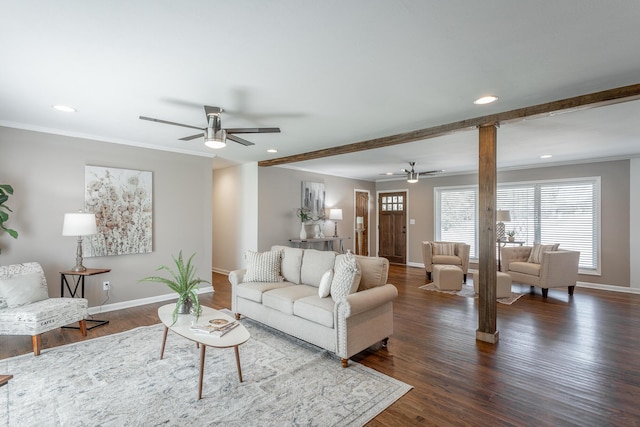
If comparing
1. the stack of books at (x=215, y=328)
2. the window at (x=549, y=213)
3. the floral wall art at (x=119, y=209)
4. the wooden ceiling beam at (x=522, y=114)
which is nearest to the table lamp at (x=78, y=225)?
the floral wall art at (x=119, y=209)

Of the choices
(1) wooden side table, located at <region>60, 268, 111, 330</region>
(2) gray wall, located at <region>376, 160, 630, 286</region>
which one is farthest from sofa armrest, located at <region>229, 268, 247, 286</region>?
(2) gray wall, located at <region>376, 160, 630, 286</region>

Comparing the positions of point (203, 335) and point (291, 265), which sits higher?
point (291, 265)

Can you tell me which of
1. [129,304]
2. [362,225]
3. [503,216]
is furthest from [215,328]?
[362,225]

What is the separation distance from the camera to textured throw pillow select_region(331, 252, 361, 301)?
3.05 m

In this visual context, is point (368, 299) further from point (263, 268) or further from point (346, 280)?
point (263, 268)

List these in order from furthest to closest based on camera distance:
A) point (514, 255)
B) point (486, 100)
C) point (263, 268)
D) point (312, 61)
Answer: point (514, 255) < point (263, 268) < point (486, 100) < point (312, 61)

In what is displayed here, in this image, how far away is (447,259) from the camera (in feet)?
21.8

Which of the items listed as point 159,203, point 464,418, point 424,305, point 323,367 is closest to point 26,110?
point 159,203

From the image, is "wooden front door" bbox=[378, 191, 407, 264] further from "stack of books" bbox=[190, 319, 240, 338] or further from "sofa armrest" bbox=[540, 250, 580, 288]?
"stack of books" bbox=[190, 319, 240, 338]

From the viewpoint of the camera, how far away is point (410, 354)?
314 centimetres

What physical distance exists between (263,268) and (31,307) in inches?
95.1

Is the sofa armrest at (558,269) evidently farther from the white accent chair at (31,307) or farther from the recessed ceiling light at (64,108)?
the recessed ceiling light at (64,108)

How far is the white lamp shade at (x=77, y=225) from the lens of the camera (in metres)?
3.74

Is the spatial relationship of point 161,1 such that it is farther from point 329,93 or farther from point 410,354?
point 410,354
